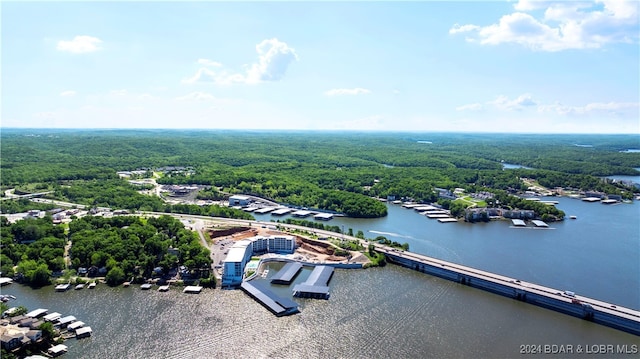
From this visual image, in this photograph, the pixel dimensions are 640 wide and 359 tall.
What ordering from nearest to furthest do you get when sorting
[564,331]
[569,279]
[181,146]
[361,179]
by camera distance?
[564,331], [569,279], [361,179], [181,146]

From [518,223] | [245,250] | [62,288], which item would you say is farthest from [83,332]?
[518,223]

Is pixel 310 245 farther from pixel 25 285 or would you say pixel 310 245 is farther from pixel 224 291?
pixel 25 285

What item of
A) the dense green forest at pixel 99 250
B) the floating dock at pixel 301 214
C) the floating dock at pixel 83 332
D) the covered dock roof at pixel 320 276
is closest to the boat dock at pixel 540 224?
the floating dock at pixel 301 214

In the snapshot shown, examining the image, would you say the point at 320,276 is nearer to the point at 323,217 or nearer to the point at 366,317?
the point at 366,317

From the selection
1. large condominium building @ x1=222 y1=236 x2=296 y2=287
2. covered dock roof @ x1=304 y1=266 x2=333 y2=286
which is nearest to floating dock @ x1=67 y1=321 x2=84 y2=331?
large condominium building @ x1=222 y1=236 x2=296 y2=287

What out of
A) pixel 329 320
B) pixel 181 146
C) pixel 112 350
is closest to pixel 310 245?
pixel 329 320
